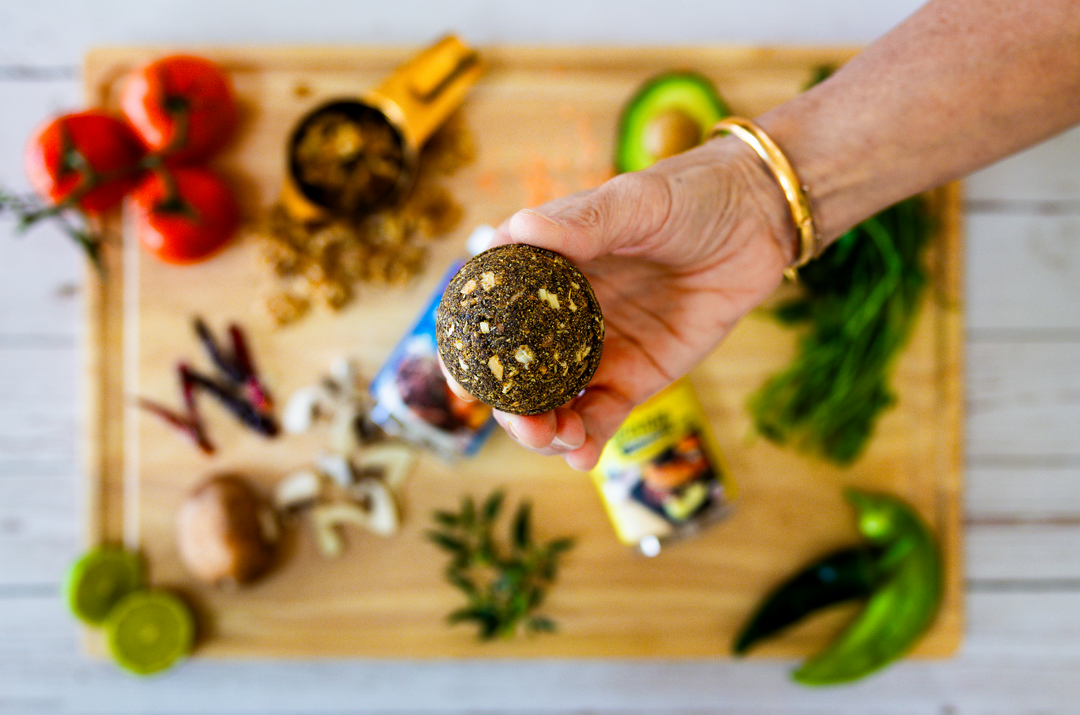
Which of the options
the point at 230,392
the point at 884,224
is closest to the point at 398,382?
the point at 230,392

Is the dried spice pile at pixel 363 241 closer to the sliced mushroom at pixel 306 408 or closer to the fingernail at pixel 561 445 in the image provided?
the sliced mushroom at pixel 306 408

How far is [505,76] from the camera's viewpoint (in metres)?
1.68

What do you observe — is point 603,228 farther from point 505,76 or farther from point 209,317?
point 209,317

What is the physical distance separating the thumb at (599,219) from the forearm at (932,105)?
1.11 feet

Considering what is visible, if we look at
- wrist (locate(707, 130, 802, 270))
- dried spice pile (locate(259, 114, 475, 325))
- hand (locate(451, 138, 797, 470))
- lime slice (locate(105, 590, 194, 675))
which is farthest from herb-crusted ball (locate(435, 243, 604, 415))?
lime slice (locate(105, 590, 194, 675))

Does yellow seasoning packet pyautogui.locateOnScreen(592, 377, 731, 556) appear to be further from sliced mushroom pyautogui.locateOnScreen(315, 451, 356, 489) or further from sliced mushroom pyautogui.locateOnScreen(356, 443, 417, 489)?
sliced mushroom pyautogui.locateOnScreen(315, 451, 356, 489)

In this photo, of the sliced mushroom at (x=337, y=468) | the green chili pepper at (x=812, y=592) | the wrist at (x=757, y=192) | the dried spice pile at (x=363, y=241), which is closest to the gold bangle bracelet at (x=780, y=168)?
the wrist at (x=757, y=192)

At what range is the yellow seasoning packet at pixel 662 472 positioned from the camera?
1527 mm

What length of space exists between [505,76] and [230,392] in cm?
104

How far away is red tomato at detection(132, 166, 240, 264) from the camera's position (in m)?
1.56

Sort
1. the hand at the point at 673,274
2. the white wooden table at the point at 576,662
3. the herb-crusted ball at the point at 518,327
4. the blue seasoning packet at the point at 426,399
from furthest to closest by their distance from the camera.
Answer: the white wooden table at the point at 576,662, the blue seasoning packet at the point at 426,399, the hand at the point at 673,274, the herb-crusted ball at the point at 518,327

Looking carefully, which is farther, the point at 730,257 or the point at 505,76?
the point at 505,76

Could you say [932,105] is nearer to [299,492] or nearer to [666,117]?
[666,117]

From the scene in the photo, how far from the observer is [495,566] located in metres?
1.66
